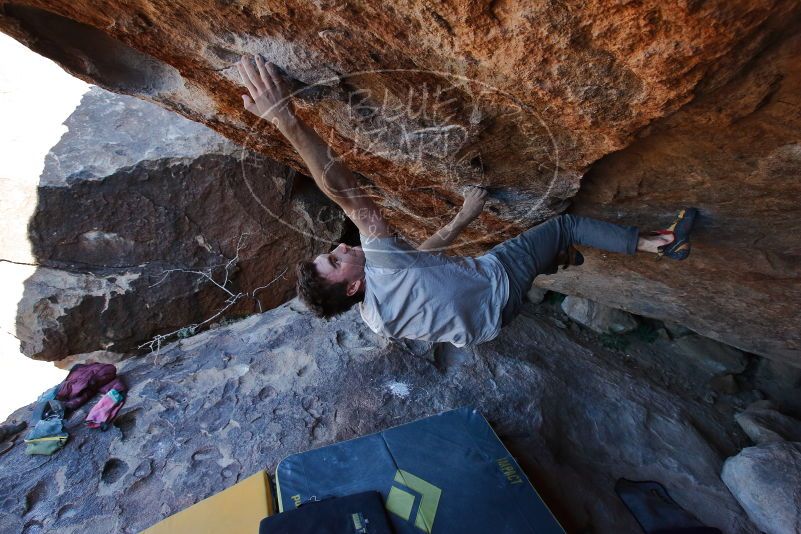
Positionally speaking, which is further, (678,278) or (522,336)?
(522,336)

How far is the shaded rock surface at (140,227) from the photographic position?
12.7ft

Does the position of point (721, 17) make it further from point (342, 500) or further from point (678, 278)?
point (342, 500)

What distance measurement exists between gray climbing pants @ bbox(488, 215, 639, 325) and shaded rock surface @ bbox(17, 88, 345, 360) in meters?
2.91

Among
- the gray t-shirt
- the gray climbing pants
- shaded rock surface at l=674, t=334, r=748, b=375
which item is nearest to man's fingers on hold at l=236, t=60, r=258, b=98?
the gray t-shirt

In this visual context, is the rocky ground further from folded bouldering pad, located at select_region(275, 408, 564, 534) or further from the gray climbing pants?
the gray climbing pants

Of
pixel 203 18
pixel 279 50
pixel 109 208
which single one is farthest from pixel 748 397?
pixel 109 208

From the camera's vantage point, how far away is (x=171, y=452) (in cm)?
277

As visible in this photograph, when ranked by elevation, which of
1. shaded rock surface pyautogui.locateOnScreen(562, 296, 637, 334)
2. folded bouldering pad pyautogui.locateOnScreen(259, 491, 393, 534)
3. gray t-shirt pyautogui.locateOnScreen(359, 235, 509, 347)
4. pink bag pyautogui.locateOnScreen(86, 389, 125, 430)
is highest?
gray t-shirt pyautogui.locateOnScreen(359, 235, 509, 347)

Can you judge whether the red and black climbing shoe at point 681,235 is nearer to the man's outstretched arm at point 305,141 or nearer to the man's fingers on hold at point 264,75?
the man's outstretched arm at point 305,141

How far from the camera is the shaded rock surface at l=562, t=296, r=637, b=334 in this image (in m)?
4.19

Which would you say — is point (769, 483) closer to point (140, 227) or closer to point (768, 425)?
point (768, 425)

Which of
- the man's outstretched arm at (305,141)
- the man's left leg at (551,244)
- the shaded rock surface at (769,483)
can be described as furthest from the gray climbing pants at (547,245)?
the shaded rock surface at (769,483)

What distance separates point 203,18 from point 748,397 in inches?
179

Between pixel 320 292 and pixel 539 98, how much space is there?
48.7 inches
